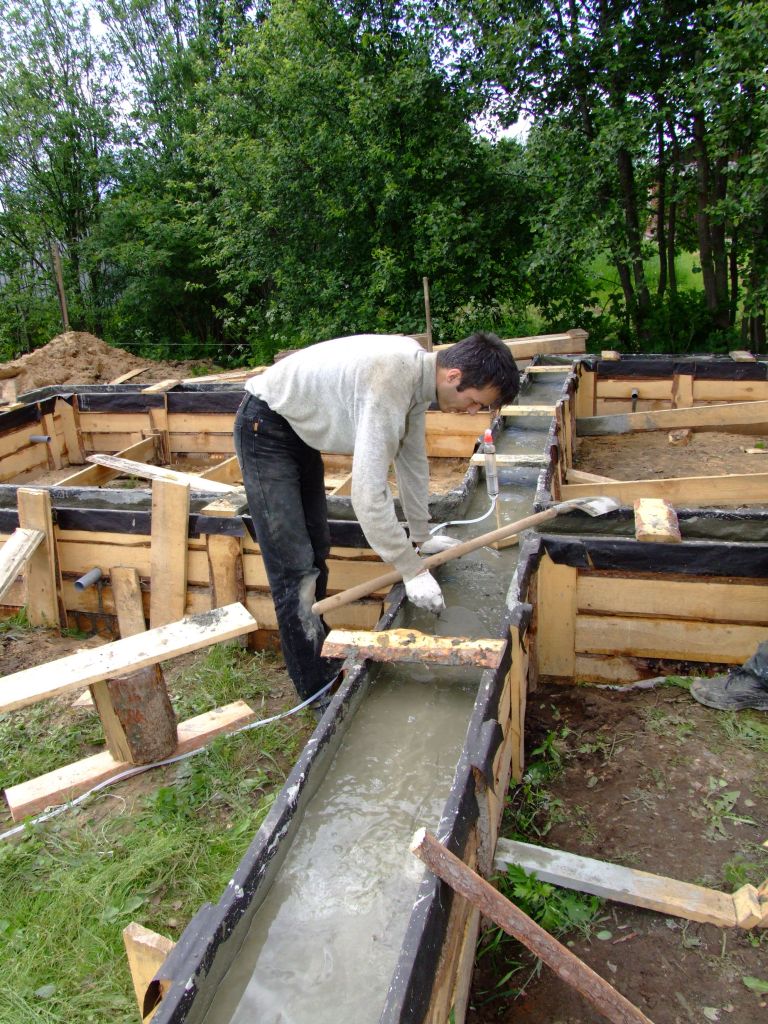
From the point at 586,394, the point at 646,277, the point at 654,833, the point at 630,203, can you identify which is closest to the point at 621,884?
the point at 654,833

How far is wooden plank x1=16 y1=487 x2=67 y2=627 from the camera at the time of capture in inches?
159

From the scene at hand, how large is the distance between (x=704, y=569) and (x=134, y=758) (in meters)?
2.57

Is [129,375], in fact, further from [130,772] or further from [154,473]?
[130,772]

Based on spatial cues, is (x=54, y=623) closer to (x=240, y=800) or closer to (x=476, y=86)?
(x=240, y=800)

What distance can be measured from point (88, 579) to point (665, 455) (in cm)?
506

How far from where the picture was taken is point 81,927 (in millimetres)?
2342

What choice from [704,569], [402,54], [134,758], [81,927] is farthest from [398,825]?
[402,54]

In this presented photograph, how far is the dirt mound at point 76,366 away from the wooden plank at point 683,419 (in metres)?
6.63

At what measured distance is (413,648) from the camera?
257 cm

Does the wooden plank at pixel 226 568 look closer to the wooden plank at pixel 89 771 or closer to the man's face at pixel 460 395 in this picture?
the wooden plank at pixel 89 771

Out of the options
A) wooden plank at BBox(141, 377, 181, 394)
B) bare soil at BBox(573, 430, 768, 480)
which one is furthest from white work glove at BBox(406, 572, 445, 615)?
wooden plank at BBox(141, 377, 181, 394)

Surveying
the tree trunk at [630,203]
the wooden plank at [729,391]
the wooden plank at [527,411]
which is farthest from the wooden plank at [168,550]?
the tree trunk at [630,203]

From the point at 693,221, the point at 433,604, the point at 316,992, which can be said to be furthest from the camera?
the point at 693,221

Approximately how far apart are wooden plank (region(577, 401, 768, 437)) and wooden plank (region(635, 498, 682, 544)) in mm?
3526
